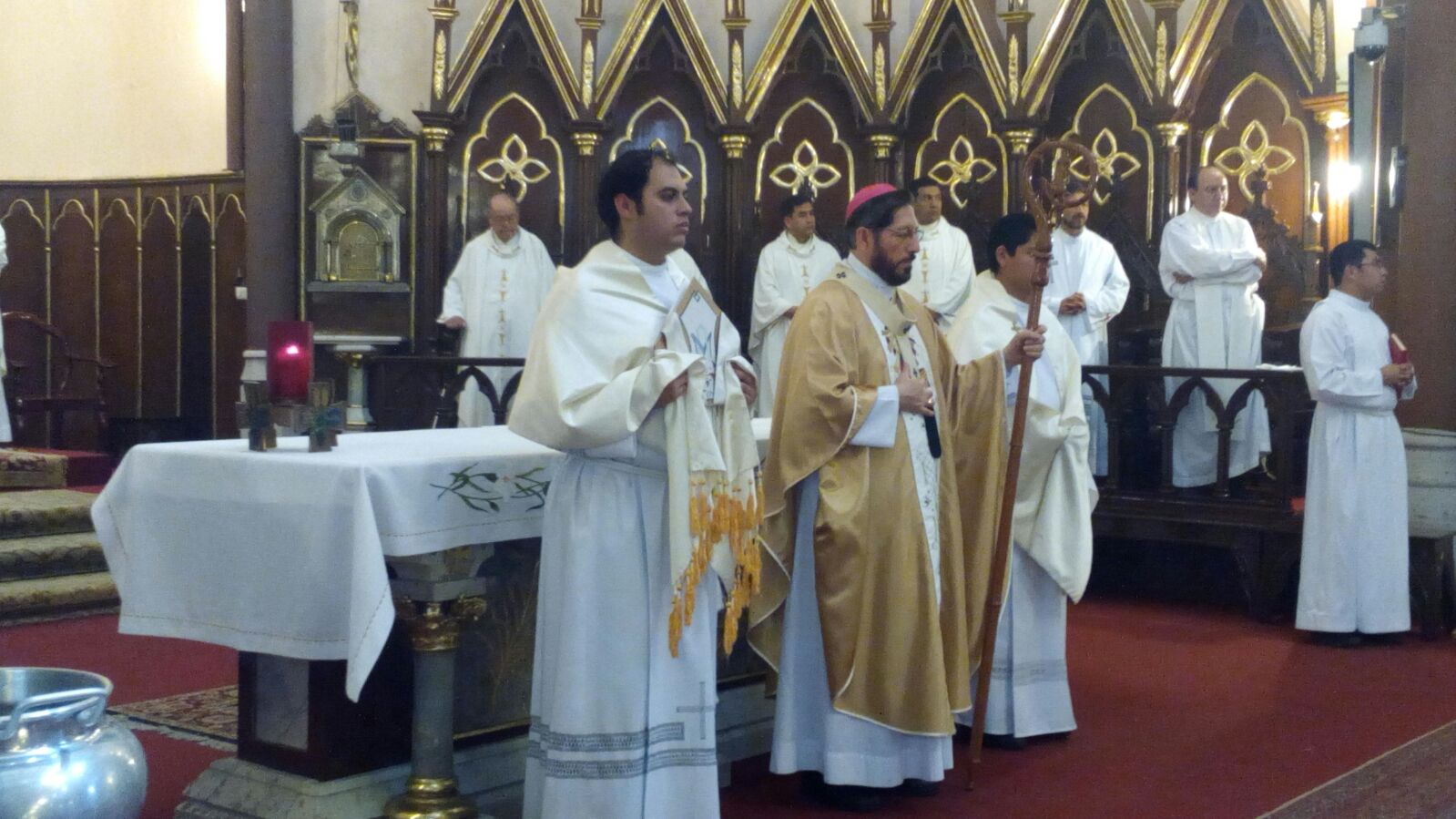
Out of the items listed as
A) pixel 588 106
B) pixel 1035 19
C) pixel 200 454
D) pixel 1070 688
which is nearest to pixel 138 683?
pixel 200 454

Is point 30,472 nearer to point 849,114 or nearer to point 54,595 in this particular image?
point 54,595

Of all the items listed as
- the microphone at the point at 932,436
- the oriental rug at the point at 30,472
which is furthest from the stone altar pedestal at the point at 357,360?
the microphone at the point at 932,436

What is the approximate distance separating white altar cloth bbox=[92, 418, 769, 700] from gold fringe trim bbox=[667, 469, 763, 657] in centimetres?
60

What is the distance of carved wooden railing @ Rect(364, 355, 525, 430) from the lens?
949cm

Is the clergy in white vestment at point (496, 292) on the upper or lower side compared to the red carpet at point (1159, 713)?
upper

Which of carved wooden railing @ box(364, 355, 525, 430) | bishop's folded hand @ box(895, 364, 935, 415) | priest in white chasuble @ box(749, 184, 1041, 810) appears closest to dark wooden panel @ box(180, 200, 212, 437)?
carved wooden railing @ box(364, 355, 525, 430)

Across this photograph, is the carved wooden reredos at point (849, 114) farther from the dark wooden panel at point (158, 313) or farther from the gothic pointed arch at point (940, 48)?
the dark wooden panel at point (158, 313)

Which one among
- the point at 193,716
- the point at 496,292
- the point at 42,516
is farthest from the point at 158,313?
the point at 193,716

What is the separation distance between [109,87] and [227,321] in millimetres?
2659

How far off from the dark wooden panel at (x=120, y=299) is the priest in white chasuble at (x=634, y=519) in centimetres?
987

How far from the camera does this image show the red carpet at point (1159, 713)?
4.56m

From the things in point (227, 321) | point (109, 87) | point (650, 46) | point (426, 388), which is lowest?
point (426, 388)

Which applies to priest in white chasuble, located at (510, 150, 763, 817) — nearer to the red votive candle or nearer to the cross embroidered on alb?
the cross embroidered on alb

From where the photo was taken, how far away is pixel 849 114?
448 inches
